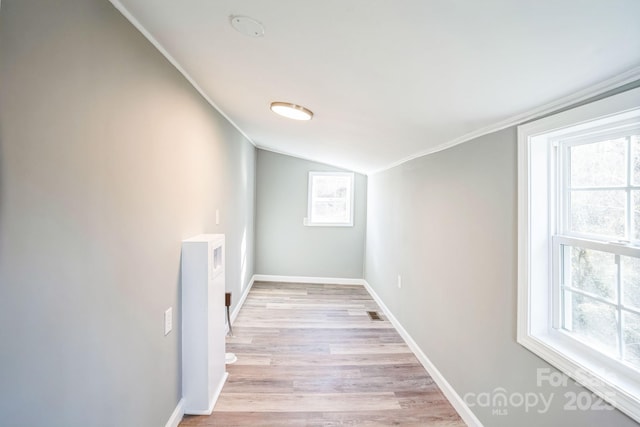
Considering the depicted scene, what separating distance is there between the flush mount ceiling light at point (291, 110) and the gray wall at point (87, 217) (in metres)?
0.66

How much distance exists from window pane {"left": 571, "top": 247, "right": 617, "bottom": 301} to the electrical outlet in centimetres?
215

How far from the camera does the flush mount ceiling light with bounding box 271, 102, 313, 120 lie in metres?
2.09

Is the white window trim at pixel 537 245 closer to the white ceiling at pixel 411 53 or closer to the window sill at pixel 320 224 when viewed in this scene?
the white ceiling at pixel 411 53

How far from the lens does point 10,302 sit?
802 millimetres

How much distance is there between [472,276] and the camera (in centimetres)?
189

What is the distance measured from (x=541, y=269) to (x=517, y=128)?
73cm

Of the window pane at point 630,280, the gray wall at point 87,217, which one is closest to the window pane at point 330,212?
the gray wall at point 87,217

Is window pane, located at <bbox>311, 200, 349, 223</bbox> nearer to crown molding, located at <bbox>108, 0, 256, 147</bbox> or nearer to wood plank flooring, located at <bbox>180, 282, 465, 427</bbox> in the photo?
wood plank flooring, located at <bbox>180, 282, 465, 427</bbox>

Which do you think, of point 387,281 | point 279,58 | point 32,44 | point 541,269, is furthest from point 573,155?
point 387,281

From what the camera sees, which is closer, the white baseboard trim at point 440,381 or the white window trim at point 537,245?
the white window trim at point 537,245

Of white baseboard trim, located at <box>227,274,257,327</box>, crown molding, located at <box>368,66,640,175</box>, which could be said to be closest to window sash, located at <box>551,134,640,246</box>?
crown molding, located at <box>368,66,640,175</box>

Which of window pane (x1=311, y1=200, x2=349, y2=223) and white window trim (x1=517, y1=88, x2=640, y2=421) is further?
window pane (x1=311, y1=200, x2=349, y2=223)

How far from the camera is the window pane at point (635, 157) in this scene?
1069mm

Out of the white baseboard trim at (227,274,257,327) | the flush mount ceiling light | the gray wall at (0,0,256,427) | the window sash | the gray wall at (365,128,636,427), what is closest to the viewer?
the gray wall at (0,0,256,427)
